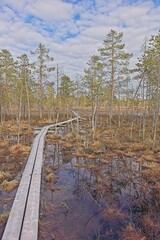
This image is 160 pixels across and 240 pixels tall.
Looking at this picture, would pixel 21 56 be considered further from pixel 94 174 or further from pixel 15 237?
pixel 15 237

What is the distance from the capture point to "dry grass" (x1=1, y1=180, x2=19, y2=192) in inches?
261

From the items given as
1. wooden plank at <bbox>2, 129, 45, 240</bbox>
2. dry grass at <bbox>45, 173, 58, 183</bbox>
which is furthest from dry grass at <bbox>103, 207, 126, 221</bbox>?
dry grass at <bbox>45, 173, 58, 183</bbox>

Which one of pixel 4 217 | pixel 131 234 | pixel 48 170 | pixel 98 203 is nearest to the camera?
pixel 131 234

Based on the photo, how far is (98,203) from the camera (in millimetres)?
5984

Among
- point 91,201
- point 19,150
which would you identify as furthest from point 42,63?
point 91,201

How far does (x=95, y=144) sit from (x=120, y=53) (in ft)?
47.3

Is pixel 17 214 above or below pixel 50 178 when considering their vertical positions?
above

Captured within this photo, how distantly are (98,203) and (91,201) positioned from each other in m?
0.25

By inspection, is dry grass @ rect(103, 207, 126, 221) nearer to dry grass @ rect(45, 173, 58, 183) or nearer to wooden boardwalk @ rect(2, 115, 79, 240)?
wooden boardwalk @ rect(2, 115, 79, 240)

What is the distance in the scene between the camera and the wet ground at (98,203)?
15.0 feet

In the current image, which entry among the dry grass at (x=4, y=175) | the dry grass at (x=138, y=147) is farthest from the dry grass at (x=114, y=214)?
the dry grass at (x=138, y=147)

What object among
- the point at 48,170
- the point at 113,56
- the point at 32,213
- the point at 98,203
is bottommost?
the point at 98,203

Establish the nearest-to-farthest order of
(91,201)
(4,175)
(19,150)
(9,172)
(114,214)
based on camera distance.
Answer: (114,214), (91,201), (4,175), (9,172), (19,150)

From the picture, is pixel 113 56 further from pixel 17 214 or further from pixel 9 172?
pixel 17 214
